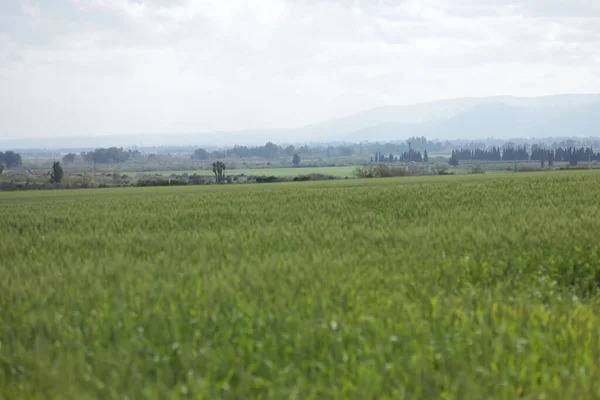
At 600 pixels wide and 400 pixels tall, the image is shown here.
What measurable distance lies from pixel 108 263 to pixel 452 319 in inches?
171

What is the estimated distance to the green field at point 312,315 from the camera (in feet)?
13.2

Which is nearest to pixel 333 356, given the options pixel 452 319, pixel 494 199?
pixel 452 319

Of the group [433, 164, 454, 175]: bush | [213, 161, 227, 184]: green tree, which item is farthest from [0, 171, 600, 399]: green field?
[213, 161, 227, 184]: green tree

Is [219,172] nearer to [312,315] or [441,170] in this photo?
[441,170]

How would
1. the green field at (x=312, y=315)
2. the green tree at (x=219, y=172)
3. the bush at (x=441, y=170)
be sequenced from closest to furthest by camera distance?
the green field at (x=312, y=315) → the bush at (x=441, y=170) → the green tree at (x=219, y=172)

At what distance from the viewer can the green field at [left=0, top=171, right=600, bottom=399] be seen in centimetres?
403

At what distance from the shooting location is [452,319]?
5.27 m

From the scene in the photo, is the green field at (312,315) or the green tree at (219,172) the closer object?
the green field at (312,315)

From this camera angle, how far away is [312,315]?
5.12 metres

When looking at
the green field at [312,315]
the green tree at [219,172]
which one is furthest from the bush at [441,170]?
the green field at [312,315]

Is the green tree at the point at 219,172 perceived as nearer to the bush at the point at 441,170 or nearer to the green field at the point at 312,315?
the bush at the point at 441,170

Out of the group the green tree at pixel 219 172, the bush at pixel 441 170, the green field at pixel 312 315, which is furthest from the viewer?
the green tree at pixel 219 172

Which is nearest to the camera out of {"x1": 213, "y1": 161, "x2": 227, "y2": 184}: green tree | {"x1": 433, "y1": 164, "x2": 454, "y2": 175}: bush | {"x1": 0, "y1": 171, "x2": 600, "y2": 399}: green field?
{"x1": 0, "y1": 171, "x2": 600, "y2": 399}: green field

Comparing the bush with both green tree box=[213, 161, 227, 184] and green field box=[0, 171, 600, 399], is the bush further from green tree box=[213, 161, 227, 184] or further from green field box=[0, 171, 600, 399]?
green field box=[0, 171, 600, 399]
